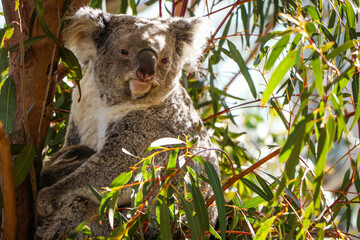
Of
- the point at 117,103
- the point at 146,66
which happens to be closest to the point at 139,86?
the point at 146,66

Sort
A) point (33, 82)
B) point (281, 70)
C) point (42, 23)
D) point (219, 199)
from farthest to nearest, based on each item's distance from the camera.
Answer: point (33, 82)
point (42, 23)
point (219, 199)
point (281, 70)

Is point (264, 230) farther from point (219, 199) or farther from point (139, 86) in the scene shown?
point (139, 86)

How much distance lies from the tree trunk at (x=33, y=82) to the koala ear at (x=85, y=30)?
1.47 feet

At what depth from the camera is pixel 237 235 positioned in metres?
1.87

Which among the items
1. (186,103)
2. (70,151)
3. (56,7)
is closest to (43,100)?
(56,7)

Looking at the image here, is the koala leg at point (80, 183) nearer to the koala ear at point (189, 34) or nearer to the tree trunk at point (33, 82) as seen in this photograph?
the tree trunk at point (33, 82)

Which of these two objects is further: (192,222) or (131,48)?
(131,48)

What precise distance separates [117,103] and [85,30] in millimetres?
426

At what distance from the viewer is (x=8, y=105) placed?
5.62 ft

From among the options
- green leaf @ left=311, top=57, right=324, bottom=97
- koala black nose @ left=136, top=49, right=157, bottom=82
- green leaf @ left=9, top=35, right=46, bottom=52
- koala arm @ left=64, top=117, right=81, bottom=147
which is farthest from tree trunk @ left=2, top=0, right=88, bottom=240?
green leaf @ left=311, top=57, right=324, bottom=97

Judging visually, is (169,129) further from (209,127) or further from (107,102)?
(209,127)

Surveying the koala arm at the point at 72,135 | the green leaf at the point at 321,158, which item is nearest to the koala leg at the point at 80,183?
the koala arm at the point at 72,135

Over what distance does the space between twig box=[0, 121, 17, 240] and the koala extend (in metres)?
0.44

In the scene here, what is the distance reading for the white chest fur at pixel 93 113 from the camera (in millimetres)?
2436
